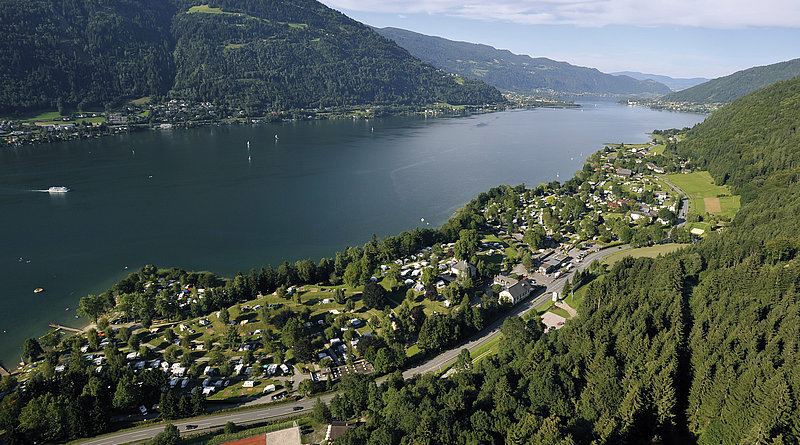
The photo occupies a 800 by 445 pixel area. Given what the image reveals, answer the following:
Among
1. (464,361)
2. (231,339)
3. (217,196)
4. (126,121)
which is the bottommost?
(231,339)

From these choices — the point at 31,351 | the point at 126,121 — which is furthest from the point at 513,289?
the point at 126,121

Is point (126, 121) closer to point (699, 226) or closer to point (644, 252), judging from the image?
point (644, 252)

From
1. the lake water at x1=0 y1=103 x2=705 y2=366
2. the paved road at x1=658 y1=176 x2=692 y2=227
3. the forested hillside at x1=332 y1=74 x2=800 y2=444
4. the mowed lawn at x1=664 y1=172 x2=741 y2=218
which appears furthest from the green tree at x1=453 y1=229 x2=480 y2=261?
the mowed lawn at x1=664 y1=172 x2=741 y2=218

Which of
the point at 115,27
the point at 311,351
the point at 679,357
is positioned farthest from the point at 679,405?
the point at 115,27

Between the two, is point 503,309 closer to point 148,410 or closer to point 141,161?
point 148,410

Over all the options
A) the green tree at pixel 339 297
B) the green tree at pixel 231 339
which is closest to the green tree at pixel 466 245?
the green tree at pixel 339 297

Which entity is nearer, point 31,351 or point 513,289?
point 31,351

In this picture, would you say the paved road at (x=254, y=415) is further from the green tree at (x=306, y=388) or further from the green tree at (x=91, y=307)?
the green tree at (x=91, y=307)
